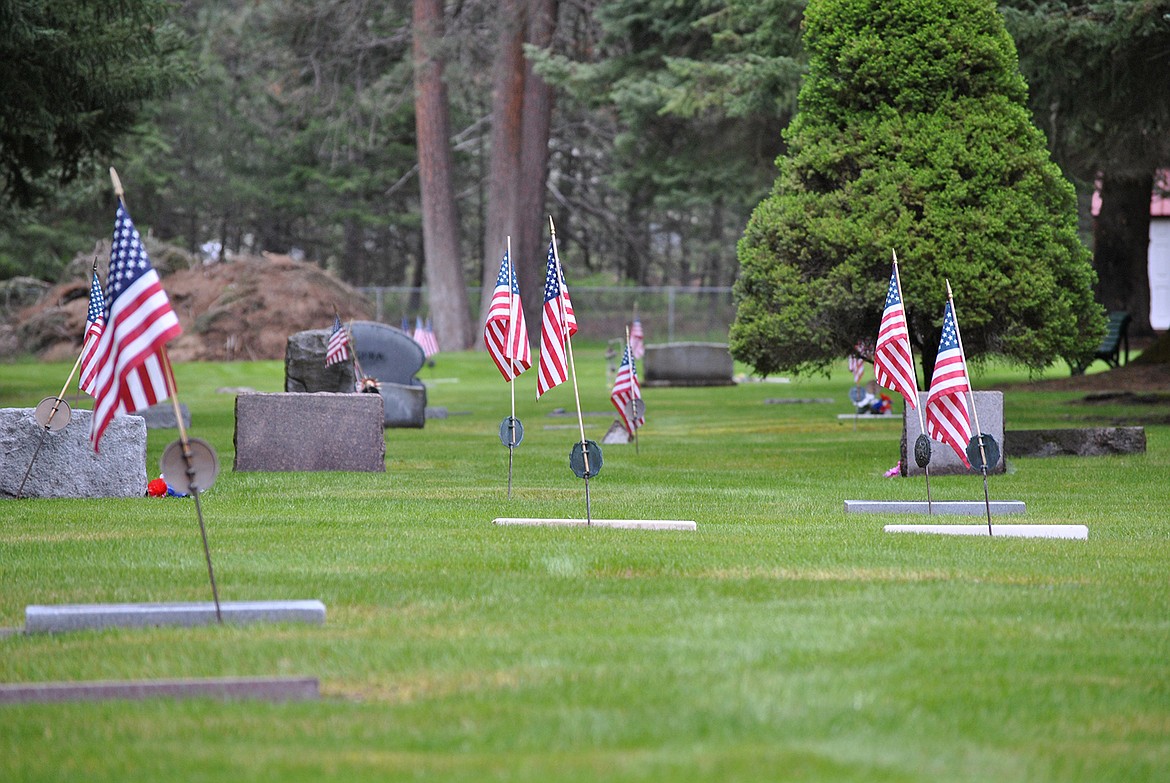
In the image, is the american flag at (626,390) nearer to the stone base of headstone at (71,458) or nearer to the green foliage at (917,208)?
the green foliage at (917,208)

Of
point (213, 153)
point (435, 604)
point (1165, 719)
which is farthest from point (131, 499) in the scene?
point (213, 153)

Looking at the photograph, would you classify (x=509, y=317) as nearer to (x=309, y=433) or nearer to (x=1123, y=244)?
(x=309, y=433)

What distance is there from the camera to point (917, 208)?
18281 mm

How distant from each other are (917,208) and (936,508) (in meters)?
6.75

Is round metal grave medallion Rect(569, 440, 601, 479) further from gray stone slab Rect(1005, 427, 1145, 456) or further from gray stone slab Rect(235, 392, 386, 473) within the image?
gray stone slab Rect(1005, 427, 1145, 456)

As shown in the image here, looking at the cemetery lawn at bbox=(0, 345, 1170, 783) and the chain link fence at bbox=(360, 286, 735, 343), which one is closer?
the cemetery lawn at bbox=(0, 345, 1170, 783)

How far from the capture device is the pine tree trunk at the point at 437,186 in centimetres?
4866

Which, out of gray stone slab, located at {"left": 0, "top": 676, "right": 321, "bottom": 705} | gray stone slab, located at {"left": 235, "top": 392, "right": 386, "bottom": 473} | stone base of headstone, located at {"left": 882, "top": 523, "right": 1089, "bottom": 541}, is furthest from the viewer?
gray stone slab, located at {"left": 235, "top": 392, "right": 386, "bottom": 473}

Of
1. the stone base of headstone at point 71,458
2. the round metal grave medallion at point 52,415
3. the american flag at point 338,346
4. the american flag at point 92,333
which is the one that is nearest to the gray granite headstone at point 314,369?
the american flag at point 338,346

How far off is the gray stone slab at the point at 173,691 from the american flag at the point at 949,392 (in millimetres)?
7040

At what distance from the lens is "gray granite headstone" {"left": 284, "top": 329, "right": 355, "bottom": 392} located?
73.0 feet

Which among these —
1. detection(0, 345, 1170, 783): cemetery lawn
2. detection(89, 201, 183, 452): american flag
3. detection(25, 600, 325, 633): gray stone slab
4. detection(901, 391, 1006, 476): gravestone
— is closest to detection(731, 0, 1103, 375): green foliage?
detection(901, 391, 1006, 476): gravestone

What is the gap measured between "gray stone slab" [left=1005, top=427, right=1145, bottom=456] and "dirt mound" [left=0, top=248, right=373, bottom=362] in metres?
32.3

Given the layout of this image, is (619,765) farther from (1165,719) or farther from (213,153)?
(213,153)
